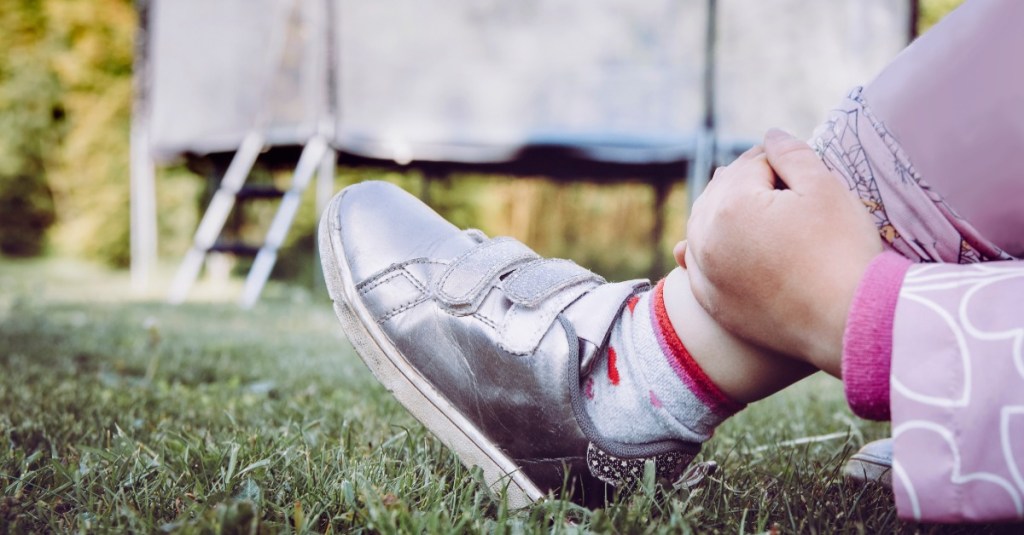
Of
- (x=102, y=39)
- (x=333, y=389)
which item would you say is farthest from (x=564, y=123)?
(x=102, y=39)

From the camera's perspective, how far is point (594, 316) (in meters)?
0.82

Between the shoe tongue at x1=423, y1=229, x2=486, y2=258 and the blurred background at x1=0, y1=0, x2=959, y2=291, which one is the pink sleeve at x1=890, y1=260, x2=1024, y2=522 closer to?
the shoe tongue at x1=423, y1=229, x2=486, y2=258

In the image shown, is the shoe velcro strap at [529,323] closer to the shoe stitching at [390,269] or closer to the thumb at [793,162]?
the shoe stitching at [390,269]

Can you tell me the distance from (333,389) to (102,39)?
964 centimetres

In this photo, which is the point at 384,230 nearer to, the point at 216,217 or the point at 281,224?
the point at 281,224

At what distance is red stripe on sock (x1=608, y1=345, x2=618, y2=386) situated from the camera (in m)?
0.82

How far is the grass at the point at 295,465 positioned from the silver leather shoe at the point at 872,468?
0.07 ft

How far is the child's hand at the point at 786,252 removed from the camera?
621 millimetres

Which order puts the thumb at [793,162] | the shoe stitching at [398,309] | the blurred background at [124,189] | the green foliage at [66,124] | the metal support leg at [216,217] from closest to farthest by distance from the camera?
the thumb at [793,162] < the shoe stitching at [398,309] < the metal support leg at [216,217] < the blurred background at [124,189] < the green foliage at [66,124]

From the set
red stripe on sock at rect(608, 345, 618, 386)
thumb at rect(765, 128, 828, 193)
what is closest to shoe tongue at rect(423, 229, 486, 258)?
red stripe on sock at rect(608, 345, 618, 386)

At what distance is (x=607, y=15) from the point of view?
518 centimetres

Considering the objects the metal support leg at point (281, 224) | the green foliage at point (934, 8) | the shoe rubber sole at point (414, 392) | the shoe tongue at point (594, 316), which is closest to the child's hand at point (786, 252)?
the shoe tongue at point (594, 316)

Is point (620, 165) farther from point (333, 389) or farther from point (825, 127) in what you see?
point (825, 127)

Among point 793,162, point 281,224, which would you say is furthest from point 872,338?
point 281,224
